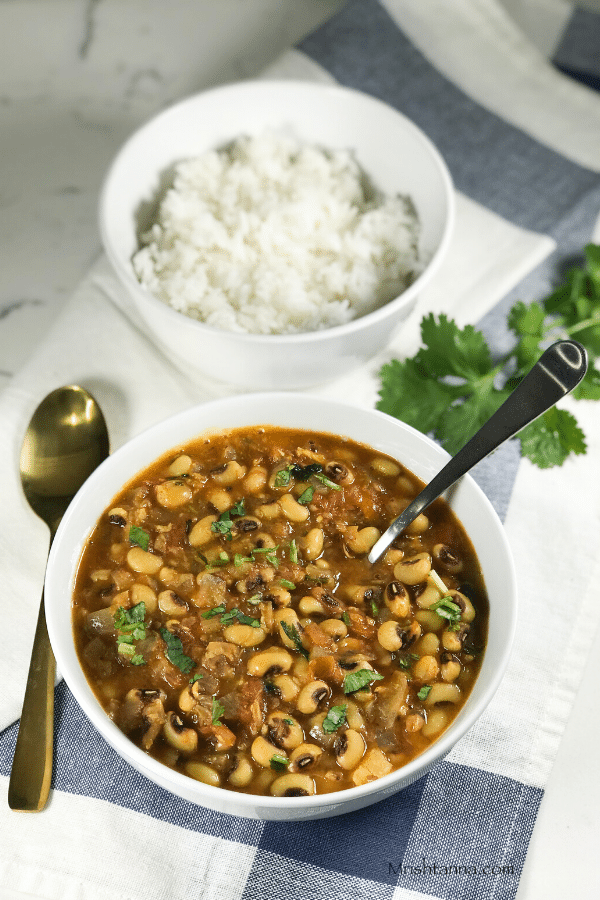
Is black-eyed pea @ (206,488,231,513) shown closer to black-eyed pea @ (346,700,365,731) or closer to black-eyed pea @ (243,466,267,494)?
black-eyed pea @ (243,466,267,494)

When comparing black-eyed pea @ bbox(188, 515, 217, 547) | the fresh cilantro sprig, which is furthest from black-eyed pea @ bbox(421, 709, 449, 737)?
the fresh cilantro sprig

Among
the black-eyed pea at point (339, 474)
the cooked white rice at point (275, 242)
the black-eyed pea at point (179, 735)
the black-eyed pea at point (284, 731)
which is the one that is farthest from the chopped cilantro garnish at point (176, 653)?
the cooked white rice at point (275, 242)

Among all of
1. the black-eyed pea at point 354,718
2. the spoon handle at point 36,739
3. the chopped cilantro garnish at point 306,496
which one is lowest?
the spoon handle at point 36,739

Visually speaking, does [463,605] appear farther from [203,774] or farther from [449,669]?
[203,774]

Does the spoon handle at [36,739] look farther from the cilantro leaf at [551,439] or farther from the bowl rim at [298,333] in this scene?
the cilantro leaf at [551,439]

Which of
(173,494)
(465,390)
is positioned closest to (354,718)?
(173,494)

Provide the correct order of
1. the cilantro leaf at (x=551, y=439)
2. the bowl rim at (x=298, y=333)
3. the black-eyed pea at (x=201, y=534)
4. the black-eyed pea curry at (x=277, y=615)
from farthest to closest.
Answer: the cilantro leaf at (x=551, y=439)
the bowl rim at (x=298, y=333)
the black-eyed pea at (x=201, y=534)
the black-eyed pea curry at (x=277, y=615)
